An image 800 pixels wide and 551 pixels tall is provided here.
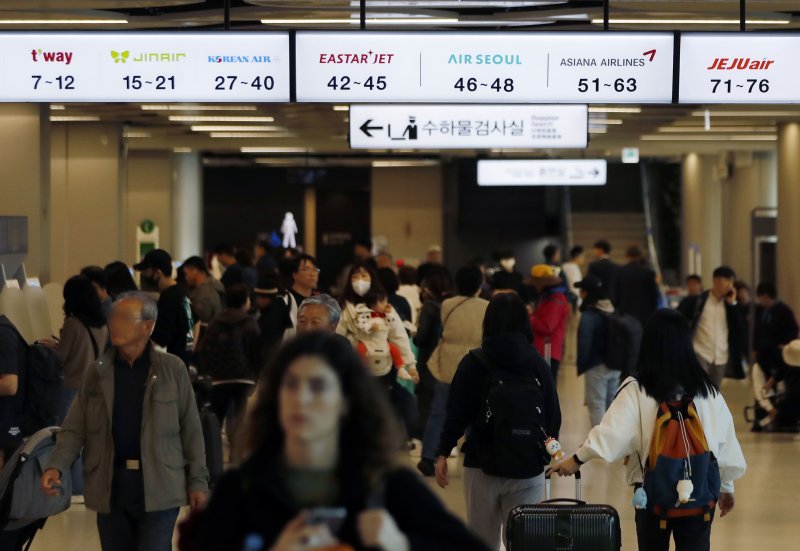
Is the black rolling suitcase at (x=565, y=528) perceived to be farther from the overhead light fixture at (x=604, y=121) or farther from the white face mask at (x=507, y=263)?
the overhead light fixture at (x=604, y=121)

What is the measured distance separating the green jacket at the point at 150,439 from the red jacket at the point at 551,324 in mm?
5809

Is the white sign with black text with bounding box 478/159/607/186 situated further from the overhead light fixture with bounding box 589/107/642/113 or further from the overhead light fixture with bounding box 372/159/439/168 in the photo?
the overhead light fixture with bounding box 372/159/439/168

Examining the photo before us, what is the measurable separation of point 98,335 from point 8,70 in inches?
65.2

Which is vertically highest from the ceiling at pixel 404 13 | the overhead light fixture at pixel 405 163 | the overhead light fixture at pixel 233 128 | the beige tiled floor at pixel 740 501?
the ceiling at pixel 404 13

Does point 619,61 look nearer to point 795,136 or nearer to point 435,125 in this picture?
point 435,125

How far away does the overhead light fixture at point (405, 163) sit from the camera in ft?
86.1

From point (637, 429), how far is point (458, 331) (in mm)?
3806

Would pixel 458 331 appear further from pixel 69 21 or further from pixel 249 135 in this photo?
pixel 249 135

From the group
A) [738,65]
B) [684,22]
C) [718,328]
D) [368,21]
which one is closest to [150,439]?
[738,65]

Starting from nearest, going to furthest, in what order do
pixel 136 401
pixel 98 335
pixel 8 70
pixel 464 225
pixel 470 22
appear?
pixel 136 401
pixel 8 70
pixel 98 335
pixel 470 22
pixel 464 225

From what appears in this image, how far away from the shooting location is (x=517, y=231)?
2734 cm

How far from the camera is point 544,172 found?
18.6 meters

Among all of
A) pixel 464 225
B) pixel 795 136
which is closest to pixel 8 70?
pixel 795 136

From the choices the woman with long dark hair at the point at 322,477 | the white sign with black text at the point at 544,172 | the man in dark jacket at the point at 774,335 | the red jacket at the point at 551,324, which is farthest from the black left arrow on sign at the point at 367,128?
the white sign with black text at the point at 544,172
